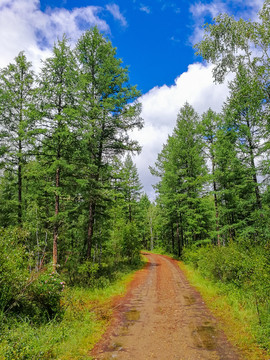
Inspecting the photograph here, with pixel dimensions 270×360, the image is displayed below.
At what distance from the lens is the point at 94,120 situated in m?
12.0

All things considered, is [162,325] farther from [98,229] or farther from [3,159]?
[3,159]

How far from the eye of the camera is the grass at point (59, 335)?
15.0 ft

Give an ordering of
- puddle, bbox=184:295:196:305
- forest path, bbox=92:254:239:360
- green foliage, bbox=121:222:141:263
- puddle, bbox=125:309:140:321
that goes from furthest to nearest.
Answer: green foliage, bbox=121:222:141:263
puddle, bbox=184:295:196:305
puddle, bbox=125:309:140:321
forest path, bbox=92:254:239:360

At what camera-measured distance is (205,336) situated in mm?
6027

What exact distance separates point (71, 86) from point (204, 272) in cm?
1462

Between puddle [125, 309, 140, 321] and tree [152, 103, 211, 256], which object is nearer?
puddle [125, 309, 140, 321]

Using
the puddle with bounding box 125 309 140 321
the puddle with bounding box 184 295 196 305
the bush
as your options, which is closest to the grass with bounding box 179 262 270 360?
the puddle with bounding box 184 295 196 305

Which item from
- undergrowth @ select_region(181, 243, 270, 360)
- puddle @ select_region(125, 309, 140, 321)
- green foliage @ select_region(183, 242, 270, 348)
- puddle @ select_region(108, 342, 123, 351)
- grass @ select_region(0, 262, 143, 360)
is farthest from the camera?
puddle @ select_region(125, 309, 140, 321)

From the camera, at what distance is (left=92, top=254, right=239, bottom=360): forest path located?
5.15 meters

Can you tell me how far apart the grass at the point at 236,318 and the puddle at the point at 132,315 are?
117 inches

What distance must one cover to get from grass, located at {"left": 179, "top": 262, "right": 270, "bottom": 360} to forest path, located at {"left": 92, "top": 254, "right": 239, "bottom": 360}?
0.30 m

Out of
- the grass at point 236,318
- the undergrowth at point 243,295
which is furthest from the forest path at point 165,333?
the undergrowth at point 243,295

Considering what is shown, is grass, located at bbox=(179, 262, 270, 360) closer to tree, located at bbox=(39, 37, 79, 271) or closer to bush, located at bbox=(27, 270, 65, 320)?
bush, located at bbox=(27, 270, 65, 320)

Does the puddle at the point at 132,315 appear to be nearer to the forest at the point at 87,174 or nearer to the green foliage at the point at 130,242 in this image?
the forest at the point at 87,174
